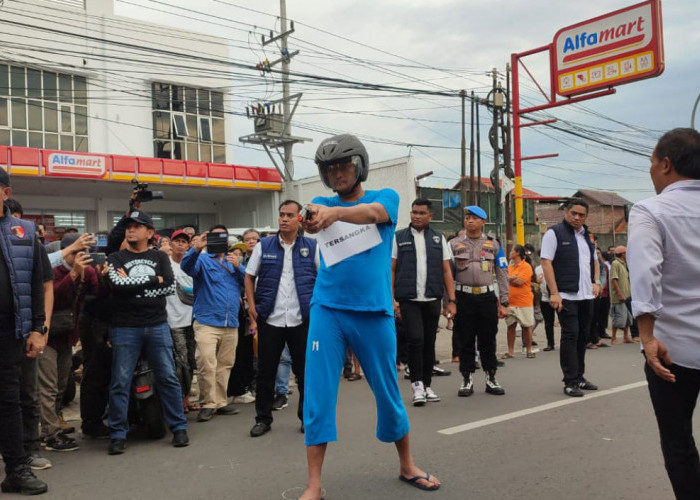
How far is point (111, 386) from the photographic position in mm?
5000

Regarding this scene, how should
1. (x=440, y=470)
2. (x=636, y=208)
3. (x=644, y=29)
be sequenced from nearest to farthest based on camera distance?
(x=636, y=208) < (x=440, y=470) < (x=644, y=29)

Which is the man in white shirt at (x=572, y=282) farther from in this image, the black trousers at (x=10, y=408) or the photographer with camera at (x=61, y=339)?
the black trousers at (x=10, y=408)

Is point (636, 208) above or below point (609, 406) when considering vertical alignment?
above

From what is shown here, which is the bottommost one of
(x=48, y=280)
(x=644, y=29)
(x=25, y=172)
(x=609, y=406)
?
(x=609, y=406)

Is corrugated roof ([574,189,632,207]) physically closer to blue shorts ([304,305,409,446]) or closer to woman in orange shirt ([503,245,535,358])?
woman in orange shirt ([503,245,535,358])

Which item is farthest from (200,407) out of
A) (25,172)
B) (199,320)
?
(25,172)

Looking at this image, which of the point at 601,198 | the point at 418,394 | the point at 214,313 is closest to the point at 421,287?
the point at 418,394

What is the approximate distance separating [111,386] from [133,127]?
23.1m

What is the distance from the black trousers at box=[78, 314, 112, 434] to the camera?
5.38 m

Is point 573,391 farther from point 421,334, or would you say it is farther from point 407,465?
point 407,465

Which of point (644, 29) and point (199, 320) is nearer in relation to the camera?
point (199, 320)

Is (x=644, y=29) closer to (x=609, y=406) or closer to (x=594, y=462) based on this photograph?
(x=609, y=406)

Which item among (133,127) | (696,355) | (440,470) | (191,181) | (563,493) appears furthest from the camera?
(133,127)

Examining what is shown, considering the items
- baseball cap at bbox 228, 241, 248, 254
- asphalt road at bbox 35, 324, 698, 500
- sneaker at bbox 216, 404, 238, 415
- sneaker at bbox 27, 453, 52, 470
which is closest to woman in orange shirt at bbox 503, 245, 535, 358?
asphalt road at bbox 35, 324, 698, 500
